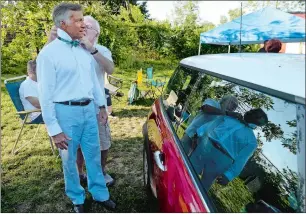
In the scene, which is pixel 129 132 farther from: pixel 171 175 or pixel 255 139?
pixel 255 139

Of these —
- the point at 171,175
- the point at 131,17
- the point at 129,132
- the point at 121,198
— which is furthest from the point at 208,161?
the point at 131,17

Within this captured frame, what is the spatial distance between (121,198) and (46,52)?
159 centimetres

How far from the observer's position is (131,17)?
55.0 ft

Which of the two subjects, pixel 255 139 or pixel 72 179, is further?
pixel 72 179

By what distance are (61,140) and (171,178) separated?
3.35 ft

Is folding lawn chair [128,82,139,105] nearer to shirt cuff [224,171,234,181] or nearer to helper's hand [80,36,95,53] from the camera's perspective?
helper's hand [80,36,95,53]

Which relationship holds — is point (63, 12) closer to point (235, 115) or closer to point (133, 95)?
point (235, 115)

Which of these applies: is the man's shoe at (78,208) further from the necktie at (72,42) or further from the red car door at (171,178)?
the necktie at (72,42)

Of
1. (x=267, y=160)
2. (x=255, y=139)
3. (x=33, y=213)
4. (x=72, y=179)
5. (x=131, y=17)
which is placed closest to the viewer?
(x=267, y=160)

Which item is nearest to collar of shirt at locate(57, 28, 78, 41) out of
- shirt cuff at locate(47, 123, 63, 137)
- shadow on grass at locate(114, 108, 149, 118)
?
shirt cuff at locate(47, 123, 63, 137)

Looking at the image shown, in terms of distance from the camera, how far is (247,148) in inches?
54.2

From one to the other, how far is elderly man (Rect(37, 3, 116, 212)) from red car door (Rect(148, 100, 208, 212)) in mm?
605

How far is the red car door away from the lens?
1.40 metres

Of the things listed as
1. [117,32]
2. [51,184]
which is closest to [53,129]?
[51,184]
